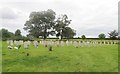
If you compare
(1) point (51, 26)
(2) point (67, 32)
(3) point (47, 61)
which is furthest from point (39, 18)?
(3) point (47, 61)

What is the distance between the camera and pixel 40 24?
212ft

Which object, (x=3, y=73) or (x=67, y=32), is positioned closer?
(x=3, y=73)

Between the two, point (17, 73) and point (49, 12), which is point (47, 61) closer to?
point (17, 73)

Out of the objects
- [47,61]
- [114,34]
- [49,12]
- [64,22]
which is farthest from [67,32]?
[47,61]

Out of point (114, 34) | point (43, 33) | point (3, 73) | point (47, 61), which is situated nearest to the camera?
point (3, 73)

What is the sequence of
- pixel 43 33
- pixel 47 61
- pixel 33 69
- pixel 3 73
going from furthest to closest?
pixel 43 33, pixel 47 61, pixel 33 69, pixel 3 73

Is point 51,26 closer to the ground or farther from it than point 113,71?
farther from it

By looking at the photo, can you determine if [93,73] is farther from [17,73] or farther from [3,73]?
[3,73]

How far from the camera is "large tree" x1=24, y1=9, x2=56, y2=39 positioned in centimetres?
6306

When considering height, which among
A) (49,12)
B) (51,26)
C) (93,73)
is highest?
(49,12)

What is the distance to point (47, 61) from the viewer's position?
575 inches

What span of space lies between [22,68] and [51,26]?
5358 centimetres

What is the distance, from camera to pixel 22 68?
12328 millimetres

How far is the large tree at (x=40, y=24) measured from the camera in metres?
63.1
